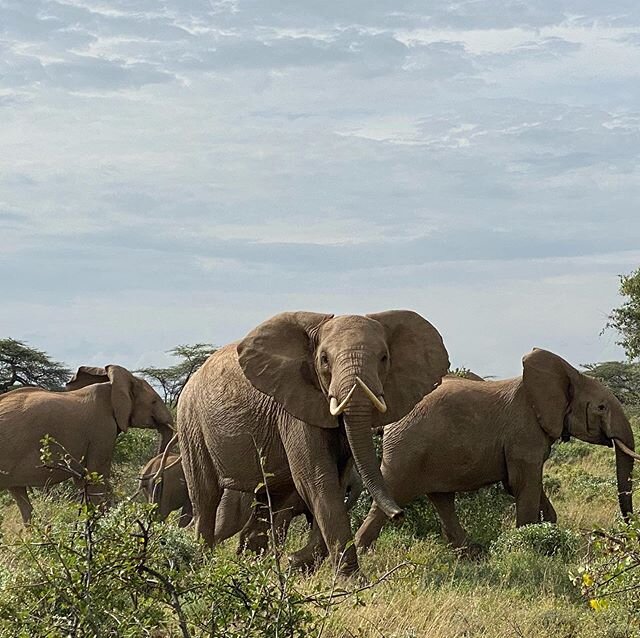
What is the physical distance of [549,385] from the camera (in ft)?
40.7

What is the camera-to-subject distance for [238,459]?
33.6ft

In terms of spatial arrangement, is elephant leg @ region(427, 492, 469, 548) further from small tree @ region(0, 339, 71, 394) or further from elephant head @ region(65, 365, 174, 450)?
small tree @ region(0, 339, 71, 394)

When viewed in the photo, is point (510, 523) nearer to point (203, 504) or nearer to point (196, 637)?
point (203, 504)

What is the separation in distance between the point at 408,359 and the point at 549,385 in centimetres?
319

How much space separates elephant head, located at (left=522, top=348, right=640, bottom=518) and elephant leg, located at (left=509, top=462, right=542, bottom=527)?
49 cm

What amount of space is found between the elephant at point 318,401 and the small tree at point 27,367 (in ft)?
80.4

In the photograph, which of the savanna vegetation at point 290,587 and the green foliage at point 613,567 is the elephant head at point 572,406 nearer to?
the savanna vegetation at point 290,587

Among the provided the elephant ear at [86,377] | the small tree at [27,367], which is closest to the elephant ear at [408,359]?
the elephant ear at [86,377]

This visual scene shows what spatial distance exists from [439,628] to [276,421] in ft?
9.83

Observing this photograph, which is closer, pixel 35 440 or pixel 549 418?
pixel 549 418

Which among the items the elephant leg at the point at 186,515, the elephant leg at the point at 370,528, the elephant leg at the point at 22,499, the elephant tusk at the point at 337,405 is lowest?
the elephant leg at the point at 186,515

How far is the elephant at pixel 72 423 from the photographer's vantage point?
47.5 feet

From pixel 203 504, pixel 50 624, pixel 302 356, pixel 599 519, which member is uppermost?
pixel 302 356

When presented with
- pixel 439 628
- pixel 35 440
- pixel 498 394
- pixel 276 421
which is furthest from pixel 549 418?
pixel 35 440
